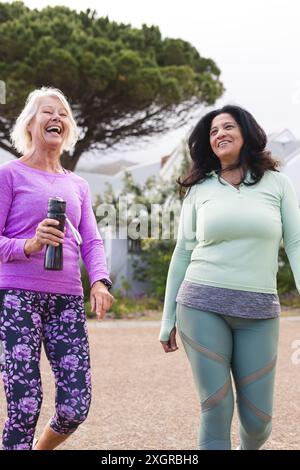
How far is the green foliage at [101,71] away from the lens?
17875 millimetres

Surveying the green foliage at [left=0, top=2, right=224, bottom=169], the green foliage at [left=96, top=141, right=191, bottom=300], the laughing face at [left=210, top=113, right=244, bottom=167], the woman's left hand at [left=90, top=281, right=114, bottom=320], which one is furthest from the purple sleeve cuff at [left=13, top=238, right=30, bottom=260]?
the green foliage at [left=0, top=2, right=224, bottom=169]

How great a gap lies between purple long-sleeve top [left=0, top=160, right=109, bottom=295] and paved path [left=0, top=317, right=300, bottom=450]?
152 centimetres

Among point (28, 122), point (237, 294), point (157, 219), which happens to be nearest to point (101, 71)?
point (157, 219)

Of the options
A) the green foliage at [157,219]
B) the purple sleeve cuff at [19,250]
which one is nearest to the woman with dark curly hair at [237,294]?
the purple sleeve cuff at [19,250]

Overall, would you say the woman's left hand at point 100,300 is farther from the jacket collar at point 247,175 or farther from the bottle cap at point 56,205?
the jacket collar at point 247,175

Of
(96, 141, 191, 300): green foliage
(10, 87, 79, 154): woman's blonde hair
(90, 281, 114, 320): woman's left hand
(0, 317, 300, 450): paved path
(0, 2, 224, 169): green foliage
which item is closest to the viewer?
(90, 281, 114, 320): woman's left hand

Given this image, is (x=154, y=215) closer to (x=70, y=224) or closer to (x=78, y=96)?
(x=78, y=96)

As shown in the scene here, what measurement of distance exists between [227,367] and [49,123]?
1.29 meters

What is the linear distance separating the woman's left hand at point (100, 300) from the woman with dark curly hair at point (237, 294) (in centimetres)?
30

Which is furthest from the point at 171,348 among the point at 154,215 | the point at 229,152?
the point at 154,215

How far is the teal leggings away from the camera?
2416 millimetres

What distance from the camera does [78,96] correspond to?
61.5 ft

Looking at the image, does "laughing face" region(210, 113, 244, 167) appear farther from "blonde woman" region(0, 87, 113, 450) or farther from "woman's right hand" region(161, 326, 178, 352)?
"woman's right hand" region(161, 326, 178, 352)

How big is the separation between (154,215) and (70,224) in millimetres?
12191
